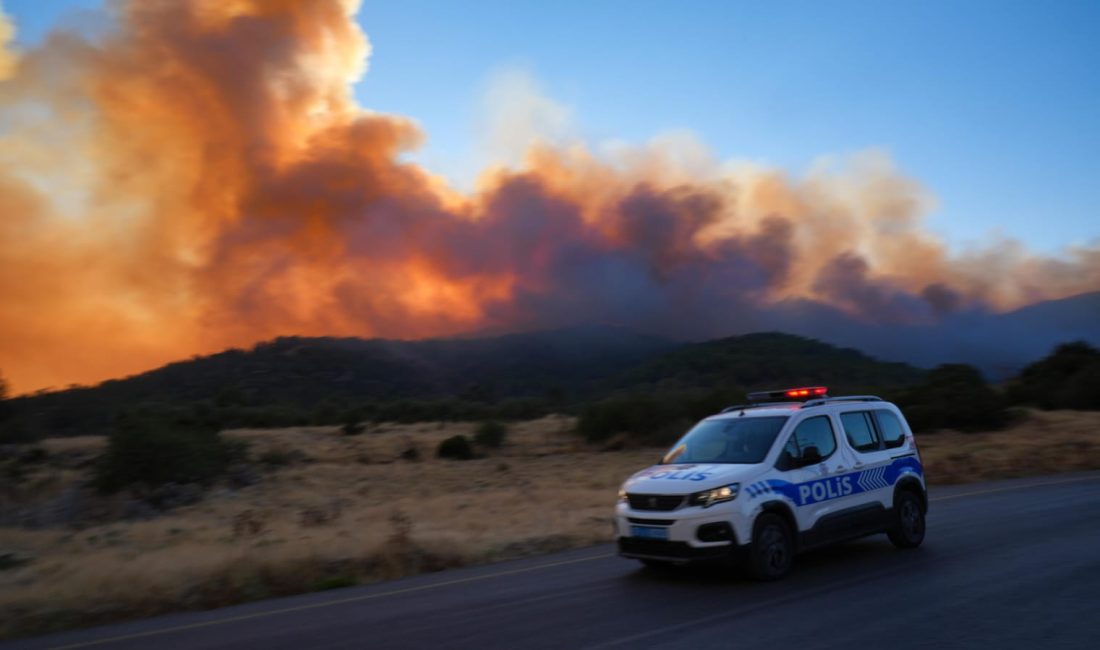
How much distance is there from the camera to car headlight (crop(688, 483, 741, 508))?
8922mm

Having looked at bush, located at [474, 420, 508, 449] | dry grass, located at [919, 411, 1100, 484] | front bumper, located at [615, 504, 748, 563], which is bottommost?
dry grass, located at [919, 411, 1100, 484]

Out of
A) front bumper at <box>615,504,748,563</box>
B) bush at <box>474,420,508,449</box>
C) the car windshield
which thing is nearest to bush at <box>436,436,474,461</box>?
bush at <box>474,420,508,449</box>

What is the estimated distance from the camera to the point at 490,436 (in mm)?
44125

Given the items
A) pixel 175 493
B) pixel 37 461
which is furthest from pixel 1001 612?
pixel 37 461

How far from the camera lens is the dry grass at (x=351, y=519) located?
11.1 m

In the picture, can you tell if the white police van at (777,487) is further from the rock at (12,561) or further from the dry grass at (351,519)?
the rock at (12,561)

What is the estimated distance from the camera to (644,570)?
34.0 ft

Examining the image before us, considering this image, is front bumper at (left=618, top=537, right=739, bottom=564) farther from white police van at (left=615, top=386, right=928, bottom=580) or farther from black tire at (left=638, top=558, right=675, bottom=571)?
black tire at (left=638, top=558, right=675, bottom=571)

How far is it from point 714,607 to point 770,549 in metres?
1.40

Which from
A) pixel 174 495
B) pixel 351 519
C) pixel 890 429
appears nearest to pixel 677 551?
pixel 890 429

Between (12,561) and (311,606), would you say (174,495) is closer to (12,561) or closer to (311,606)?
(12,561)

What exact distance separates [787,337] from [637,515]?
117700 mm

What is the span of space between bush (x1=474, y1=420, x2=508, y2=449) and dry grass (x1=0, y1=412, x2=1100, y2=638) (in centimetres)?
81

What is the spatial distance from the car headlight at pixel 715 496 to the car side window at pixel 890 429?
326 centimetres
